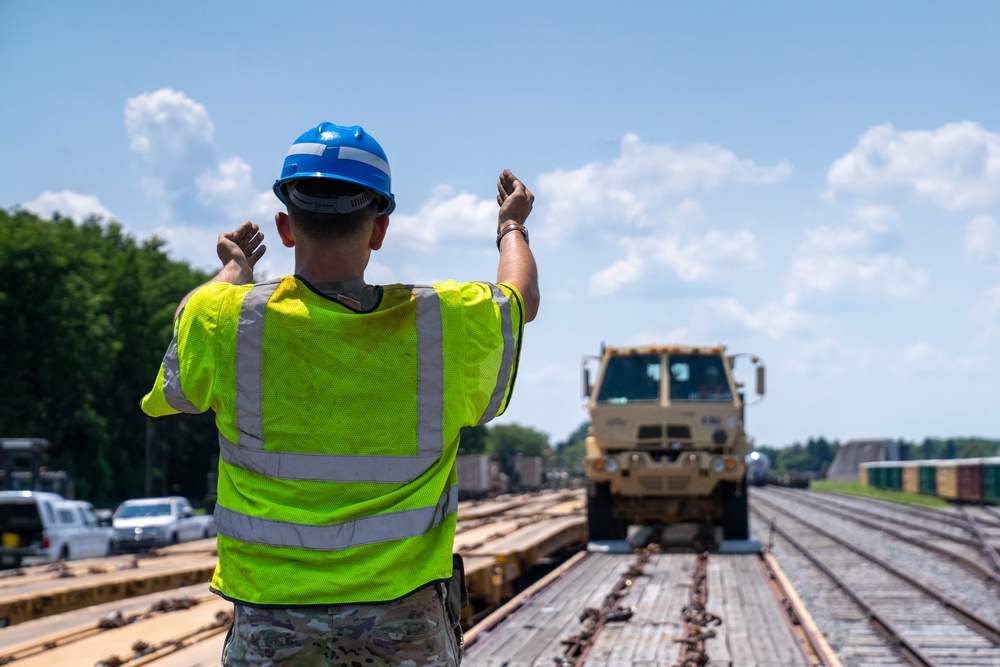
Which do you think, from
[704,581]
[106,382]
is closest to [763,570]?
[704,581]

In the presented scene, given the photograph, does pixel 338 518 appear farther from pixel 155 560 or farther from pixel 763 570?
pixel 155 560

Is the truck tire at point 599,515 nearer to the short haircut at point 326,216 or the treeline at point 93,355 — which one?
the short haircut at point 326,216

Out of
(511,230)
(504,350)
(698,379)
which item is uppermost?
(698,379)

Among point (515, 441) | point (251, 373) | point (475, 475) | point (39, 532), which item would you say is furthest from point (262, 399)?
point (515, 441)

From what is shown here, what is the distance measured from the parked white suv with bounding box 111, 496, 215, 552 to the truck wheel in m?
12.3

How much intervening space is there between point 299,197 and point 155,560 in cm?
1099

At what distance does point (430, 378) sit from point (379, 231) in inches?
15.5

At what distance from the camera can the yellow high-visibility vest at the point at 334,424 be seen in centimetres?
232

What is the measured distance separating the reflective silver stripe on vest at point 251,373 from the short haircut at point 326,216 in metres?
0.18

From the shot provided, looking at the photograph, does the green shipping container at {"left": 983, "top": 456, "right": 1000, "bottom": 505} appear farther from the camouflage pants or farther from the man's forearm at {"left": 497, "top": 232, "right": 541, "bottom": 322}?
the camouflage pants

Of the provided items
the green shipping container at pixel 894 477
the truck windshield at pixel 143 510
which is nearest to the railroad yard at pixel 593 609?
the truck windshield at pixel 143 510

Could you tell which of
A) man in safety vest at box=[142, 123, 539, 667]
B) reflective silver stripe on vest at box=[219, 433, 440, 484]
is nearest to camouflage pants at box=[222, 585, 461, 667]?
man in safety vest at box=[142, 123, 539, 667]

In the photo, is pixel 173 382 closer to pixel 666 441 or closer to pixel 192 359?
pixel 192 359

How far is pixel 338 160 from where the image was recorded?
A: 2486 mm
